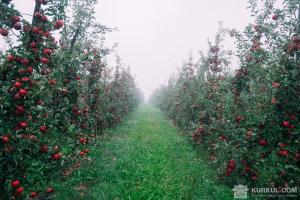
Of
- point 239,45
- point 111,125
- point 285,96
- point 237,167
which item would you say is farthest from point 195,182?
point 111,125

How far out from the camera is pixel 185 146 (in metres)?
10.8

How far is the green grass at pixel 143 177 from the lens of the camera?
19.2 feet

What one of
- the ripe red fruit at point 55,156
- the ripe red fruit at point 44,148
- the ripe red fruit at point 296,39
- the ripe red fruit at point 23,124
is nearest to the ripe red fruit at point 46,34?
the ripe red fruit at point 23,124

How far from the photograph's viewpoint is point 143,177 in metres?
6.88

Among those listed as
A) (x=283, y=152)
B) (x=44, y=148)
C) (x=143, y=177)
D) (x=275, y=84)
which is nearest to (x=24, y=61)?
(x=44, y=148)

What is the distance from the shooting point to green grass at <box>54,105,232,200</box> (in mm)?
5863

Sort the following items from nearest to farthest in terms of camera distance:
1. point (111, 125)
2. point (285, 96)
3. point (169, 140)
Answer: point (285, 96), point (169, 140), point (111, 125)

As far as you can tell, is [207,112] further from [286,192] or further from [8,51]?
[8,51]

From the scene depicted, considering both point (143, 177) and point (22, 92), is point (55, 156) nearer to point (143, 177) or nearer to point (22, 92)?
point (22, 92)

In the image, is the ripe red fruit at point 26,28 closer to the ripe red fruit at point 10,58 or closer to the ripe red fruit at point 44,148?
the ripe red fruit at point 10,58

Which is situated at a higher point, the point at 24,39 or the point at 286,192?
the point at 24,39

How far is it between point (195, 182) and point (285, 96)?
2902mm

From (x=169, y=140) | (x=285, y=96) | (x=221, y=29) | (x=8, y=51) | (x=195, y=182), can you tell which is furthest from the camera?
(x=169, y=140)

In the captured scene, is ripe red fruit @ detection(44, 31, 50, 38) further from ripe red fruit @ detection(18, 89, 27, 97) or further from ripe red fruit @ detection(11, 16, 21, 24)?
ripe red fruit @ detection(18, 89, 27, 97)
